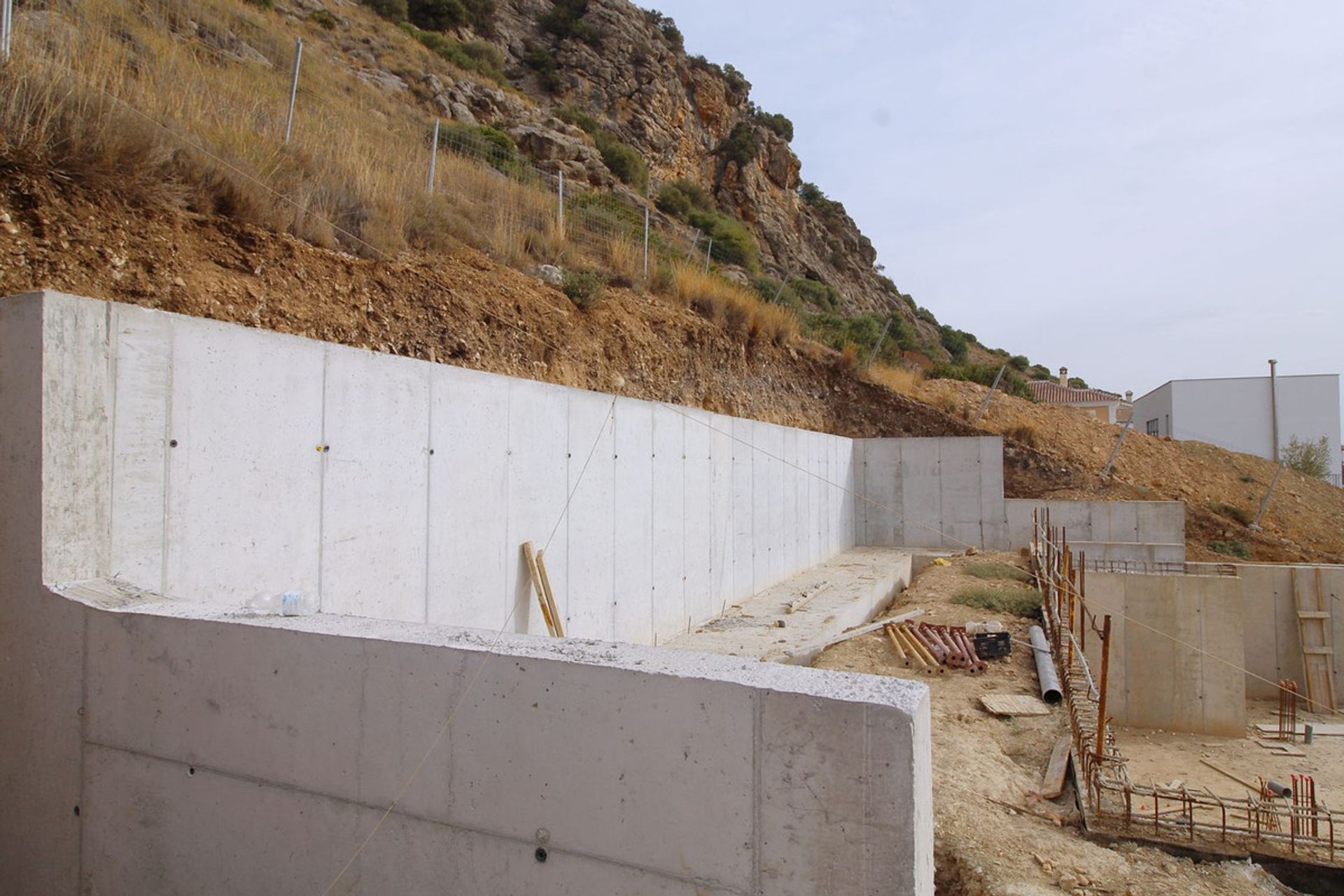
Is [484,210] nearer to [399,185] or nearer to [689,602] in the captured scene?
[399,185]

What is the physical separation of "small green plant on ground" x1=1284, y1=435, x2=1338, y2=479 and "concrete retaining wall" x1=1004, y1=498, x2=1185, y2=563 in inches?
808

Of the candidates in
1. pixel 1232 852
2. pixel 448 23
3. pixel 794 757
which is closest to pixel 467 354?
pixel 794 757

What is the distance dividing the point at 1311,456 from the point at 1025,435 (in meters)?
22.2

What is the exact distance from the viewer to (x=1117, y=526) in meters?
15.6

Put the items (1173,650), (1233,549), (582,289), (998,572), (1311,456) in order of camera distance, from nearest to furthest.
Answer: (582,289), (1173,650), (998,572), (1233,549), (1311,456)

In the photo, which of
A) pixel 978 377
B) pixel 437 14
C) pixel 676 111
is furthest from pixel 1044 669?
pixel 676 111

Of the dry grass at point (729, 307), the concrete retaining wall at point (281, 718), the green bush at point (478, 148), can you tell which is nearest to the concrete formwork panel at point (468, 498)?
the concrete retaining wall at point (281, 718)

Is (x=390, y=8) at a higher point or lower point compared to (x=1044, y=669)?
higher

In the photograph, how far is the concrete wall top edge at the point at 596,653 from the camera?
6.43 feet

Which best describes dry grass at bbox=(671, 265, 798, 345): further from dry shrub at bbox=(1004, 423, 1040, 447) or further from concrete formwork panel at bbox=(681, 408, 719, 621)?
dry shrub at bbox=(1004, 423, 1040, 447)

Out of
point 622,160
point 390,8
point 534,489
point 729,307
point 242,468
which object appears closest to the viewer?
point 242,468

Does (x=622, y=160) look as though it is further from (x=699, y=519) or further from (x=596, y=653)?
(x=596, y=653)

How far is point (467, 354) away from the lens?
310 inches

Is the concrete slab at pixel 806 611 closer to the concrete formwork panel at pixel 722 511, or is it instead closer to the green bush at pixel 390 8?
the concrete formwork panel at pixel 722 511
